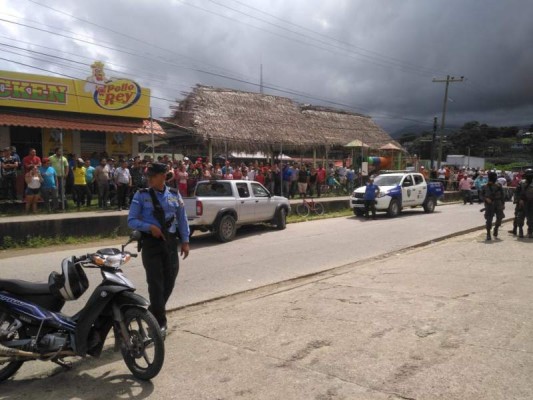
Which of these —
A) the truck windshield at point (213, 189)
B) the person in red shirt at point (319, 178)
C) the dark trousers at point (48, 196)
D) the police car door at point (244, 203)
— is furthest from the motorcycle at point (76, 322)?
the person in red shirt at point (319, 178)

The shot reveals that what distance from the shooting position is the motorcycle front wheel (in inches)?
157

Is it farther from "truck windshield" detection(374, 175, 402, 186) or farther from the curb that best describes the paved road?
"truck windshield" detection(374, 175, 402, 186)

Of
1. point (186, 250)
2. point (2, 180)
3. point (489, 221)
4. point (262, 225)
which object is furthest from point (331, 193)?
point (186, 250)

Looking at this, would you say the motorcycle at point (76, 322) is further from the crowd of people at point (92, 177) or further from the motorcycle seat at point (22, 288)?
the crowd of people at point (92, 177)

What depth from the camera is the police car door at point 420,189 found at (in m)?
20.1

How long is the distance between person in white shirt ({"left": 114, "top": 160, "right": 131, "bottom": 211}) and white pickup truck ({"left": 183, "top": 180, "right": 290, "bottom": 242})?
3235 mm

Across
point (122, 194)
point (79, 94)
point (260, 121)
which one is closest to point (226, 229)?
point (122, 194)

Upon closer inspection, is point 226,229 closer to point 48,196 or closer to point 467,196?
point 48,196

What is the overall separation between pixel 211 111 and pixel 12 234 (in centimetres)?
1597

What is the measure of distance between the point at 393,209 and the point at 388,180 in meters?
1.62

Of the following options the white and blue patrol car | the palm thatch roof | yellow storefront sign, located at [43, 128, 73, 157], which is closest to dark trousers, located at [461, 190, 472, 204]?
the white and blue patrol car

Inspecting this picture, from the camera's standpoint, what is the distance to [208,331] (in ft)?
17.4

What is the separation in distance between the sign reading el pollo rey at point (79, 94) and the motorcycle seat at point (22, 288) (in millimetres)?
15610

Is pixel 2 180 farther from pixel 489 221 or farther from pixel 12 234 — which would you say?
pixel 489 221
